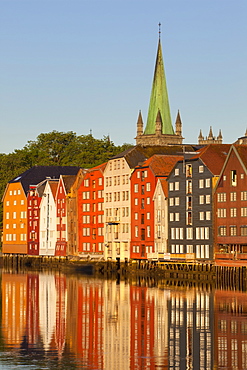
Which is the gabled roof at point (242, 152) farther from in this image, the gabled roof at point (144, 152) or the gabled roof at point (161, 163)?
the gabled roof at point (144, 152)

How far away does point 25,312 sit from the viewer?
82312 mm

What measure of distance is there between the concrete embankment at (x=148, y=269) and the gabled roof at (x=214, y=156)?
1252cm

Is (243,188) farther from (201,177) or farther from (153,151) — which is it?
(153,151)

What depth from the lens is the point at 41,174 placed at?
7726 inches

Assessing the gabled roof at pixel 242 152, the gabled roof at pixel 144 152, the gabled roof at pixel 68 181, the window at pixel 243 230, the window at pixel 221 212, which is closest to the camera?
the window at pixel 243 230

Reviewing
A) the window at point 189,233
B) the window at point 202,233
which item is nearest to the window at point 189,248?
the window at point 189,233

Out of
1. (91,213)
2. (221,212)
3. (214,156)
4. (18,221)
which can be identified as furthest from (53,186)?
(221,212)

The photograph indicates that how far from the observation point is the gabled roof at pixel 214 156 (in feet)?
406

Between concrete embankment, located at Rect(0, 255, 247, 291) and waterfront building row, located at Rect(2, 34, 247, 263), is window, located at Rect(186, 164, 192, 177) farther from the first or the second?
concrete embankment, located at Rect(0, 255, 247, 291)

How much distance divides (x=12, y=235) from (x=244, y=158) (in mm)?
91001

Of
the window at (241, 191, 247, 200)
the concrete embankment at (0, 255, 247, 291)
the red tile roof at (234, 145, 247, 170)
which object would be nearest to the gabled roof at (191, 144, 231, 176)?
the red tile roof at (234, 145, 247, 170)

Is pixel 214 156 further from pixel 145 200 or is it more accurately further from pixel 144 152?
pixel 144 152

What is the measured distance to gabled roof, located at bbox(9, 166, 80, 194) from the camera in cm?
19386

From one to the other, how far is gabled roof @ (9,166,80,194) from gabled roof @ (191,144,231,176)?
68505 mm
